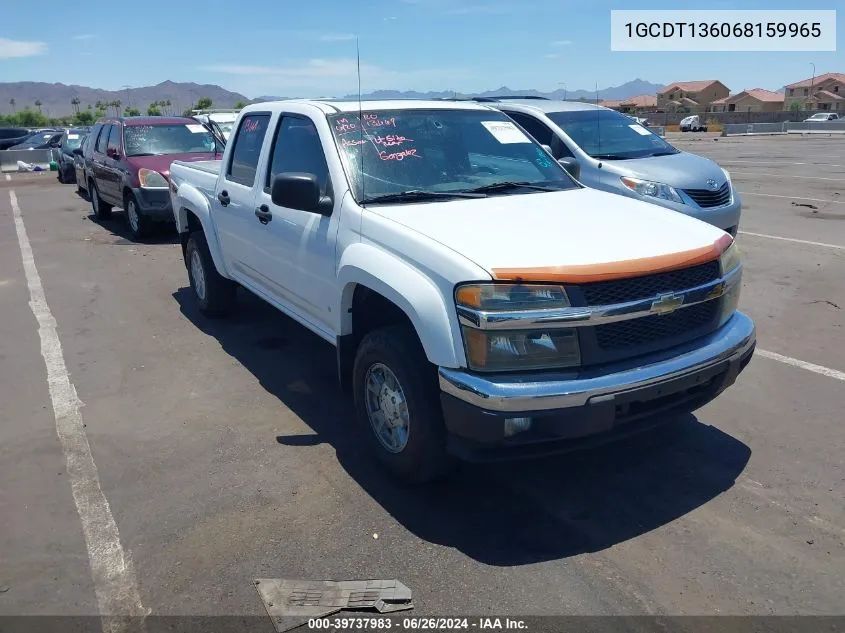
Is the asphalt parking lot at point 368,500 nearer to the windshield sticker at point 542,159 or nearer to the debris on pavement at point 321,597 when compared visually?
the debris on pavement at point 321,597

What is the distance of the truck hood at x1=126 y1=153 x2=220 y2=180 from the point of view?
11.0 meters

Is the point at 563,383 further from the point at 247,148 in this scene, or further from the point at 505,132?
the point at 247,148

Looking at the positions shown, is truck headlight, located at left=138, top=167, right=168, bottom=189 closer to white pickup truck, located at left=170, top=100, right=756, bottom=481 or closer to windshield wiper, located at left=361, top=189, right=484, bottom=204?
white pickup truck, located at left=170, top=100, right=756, bottom=481

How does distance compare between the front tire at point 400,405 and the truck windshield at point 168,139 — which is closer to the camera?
the front tire at point 400,405

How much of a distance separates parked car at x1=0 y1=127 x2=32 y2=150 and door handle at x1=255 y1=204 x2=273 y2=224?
110 ft

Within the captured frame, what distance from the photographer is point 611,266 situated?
3242 mm

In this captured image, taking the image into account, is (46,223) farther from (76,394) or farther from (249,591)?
(249,591)

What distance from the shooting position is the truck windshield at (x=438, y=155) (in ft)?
14.1

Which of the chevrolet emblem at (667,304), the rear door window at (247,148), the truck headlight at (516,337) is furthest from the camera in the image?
the rear door window at (247,148)

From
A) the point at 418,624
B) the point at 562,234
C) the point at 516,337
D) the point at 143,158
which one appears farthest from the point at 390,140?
the point at 143,158

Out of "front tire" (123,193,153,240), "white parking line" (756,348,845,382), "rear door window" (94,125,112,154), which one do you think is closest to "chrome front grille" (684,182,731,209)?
"white parking line" (756,348,845,382)

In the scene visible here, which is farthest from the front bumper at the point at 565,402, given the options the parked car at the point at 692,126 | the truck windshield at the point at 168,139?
the parked car at the point at 692,126

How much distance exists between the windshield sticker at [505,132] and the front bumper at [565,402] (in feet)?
6.84

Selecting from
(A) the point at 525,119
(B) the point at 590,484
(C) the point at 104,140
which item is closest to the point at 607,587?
(B) the point at 590,484
